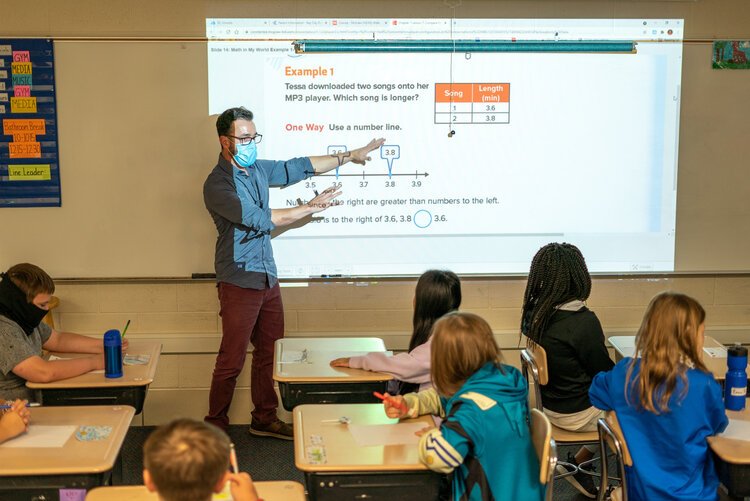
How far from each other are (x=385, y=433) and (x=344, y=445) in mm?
161

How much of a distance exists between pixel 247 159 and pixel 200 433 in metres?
2.62

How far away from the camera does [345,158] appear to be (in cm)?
455

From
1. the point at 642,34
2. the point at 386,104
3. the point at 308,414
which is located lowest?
the point at 308,414

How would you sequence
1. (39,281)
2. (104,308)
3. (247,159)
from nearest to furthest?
(39,281) < (247,159) < (104,308)

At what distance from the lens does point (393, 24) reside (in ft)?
14.6

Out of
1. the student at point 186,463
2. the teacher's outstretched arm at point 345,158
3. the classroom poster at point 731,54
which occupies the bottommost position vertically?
the student at point 186,463

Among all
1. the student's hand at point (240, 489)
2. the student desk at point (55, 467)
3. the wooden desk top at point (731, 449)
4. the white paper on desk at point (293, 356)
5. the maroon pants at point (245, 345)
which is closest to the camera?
the student's hand at point (240, 489)

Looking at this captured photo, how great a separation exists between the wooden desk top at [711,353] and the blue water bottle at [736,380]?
375 mm

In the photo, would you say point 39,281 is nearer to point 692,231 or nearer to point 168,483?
point 168,483

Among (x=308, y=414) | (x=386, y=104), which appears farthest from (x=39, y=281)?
(x=386, y=104)

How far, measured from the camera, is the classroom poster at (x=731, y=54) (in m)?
4.60

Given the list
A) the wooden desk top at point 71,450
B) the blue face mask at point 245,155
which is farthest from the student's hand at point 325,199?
the wooden desk top at point 71,450

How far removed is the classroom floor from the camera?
401 cm

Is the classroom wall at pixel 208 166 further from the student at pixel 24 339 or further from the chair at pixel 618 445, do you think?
the chair at pixel 618 445
